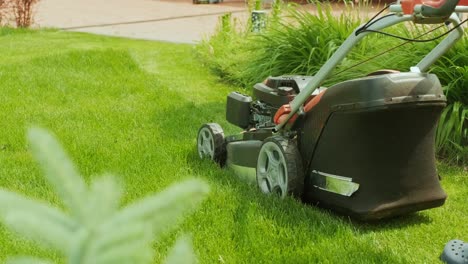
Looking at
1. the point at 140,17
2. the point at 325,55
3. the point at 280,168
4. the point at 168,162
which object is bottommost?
the point at 140,17

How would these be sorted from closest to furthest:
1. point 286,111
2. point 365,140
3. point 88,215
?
point 88,215, point 365,140, point 286,111

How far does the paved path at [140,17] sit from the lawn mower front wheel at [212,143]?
558 centimetres

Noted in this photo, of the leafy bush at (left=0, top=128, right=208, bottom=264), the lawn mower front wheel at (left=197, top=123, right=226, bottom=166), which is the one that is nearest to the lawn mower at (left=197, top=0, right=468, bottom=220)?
the lawn mower front wheel at (left=197, top=123, right=226, bottom=166)

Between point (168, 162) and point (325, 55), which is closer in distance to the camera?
point (168, 162)

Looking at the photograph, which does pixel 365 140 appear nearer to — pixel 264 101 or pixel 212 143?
pixel 264 101

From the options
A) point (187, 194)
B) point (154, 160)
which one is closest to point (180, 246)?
point (187, 194)

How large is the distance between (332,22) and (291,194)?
2942 millimetres

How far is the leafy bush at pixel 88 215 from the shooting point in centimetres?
49

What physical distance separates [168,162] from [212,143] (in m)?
0.27

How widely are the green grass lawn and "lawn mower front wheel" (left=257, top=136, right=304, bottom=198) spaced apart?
70 millimetres

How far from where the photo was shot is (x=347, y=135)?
274cm

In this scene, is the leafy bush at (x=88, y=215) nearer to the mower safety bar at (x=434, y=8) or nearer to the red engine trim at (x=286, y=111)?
the mower safety bar at (x=434, y=8)

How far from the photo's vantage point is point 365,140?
270 centimetres

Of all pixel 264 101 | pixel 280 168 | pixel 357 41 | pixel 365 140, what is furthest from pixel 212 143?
pixel 357 41
